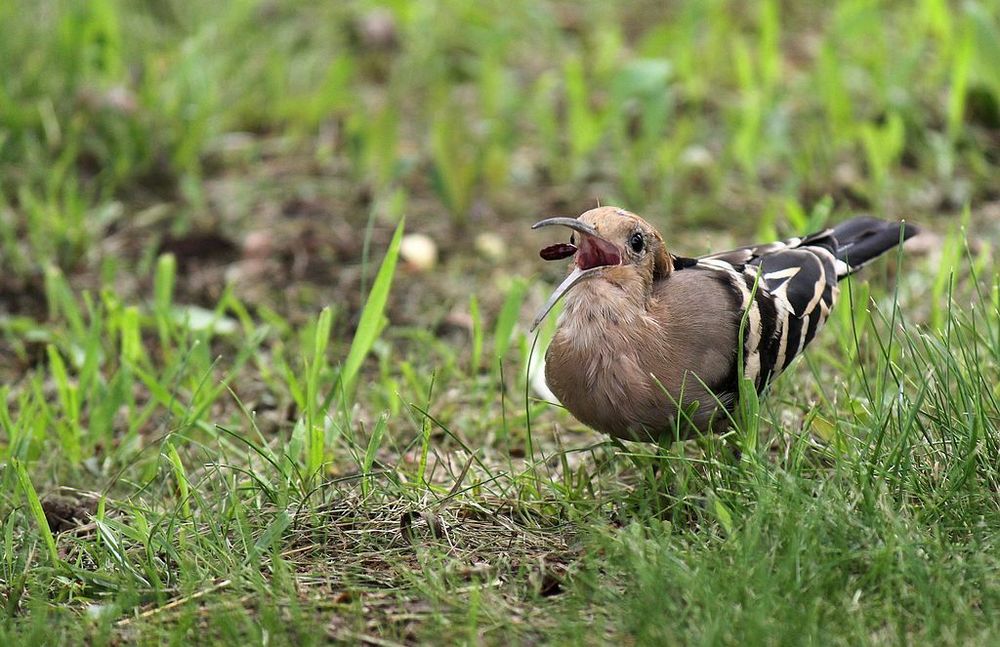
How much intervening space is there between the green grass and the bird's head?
322 mm

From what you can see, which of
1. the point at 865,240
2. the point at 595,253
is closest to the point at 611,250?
the point at 595,253

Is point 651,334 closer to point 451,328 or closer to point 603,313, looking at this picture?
point 603,313

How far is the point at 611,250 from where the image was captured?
307 cm

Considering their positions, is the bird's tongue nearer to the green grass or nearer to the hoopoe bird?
the hoopoe bird

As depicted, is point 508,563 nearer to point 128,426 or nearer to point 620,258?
point 620,258

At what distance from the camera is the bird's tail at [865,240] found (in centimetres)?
371

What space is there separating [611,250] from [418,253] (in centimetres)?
187

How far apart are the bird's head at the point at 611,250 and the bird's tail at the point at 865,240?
0.81 m

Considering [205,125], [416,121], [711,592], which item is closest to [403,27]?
[416,121]

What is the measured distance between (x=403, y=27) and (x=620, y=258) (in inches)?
139

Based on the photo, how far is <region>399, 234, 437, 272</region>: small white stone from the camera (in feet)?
15.8

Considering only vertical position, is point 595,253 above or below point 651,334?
above

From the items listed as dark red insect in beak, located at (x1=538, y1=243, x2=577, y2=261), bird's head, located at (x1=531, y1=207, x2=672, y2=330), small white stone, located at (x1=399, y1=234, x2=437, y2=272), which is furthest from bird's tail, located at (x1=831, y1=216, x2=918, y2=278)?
small white stone, located at (x1=399, y1=234, x2=437, y2=272)

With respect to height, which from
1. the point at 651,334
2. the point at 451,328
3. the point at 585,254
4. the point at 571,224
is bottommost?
the point at 451,328
